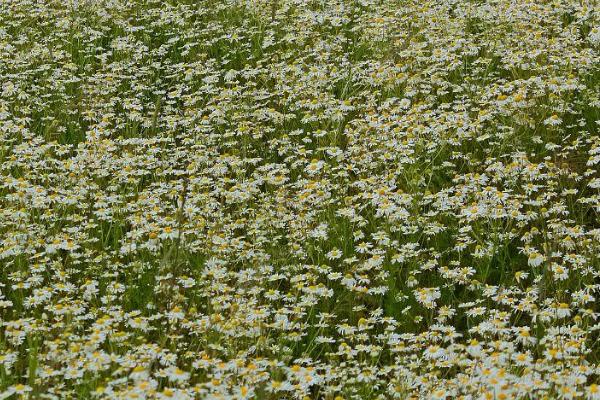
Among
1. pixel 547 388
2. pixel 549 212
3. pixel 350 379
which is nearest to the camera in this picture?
pixel 547 388

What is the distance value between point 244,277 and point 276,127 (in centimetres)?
244

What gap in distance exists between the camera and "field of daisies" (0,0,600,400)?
412cm

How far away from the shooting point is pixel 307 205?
5754mm

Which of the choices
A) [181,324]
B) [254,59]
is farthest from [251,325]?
[254,59]

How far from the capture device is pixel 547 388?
3.68 meters

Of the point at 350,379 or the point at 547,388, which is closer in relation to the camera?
the point at 547,388

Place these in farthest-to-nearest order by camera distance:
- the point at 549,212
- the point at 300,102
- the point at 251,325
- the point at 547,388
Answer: the point at 300,102 → the point at 549,212 → the point at 251,325 → the point at 547,388

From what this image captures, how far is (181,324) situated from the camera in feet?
14.6

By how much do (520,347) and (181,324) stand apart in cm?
169

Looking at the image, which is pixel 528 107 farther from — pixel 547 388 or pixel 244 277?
pixel 547 388

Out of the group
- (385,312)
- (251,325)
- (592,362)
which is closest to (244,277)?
(251,325)

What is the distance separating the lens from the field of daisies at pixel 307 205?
412cm

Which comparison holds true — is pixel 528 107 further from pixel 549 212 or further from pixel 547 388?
pixel 547 388

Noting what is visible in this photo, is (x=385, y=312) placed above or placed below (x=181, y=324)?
below
